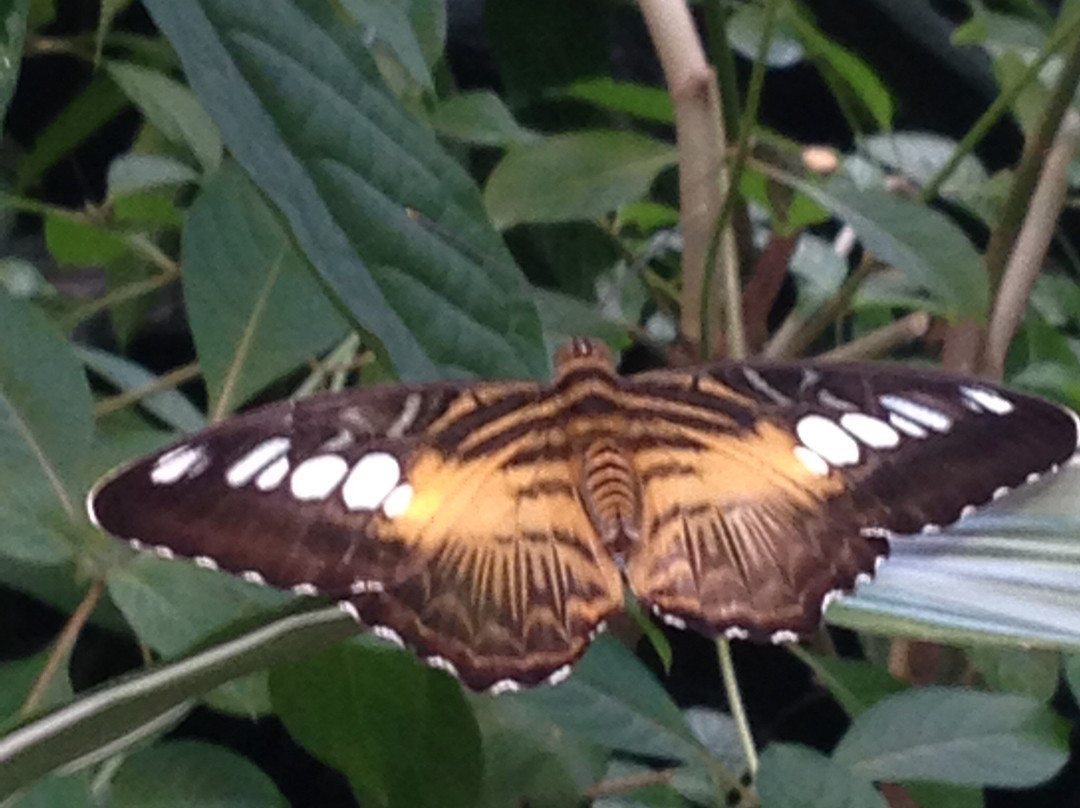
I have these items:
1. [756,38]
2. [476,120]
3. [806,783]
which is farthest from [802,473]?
[756,38]

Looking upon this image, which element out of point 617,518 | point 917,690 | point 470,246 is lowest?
point 917,690

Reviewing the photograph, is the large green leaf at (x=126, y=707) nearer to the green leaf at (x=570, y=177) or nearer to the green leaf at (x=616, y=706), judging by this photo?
the green leaf at (x=616, y=706)

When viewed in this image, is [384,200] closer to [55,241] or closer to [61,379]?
[61,379]

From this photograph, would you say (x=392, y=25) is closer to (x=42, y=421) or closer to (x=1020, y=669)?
(x=42, y=421)

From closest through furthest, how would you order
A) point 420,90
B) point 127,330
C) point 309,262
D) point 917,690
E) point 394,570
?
point 309,262, point 394,570, point 917,690, point 420,90, point 127,330

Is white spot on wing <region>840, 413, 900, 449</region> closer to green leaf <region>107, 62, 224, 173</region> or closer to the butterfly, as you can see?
the butterfly

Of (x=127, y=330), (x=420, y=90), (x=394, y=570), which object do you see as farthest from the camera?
(x=127, y=330)

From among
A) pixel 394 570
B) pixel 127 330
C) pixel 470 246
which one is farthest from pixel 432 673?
pixel 127 330
